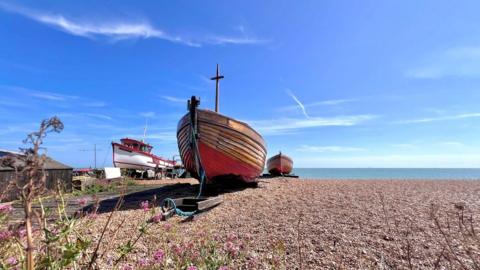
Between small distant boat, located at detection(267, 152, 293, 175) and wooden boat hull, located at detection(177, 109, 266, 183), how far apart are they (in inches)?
576

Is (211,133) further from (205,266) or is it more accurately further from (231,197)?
(205,266)

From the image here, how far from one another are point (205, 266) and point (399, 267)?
2.49m

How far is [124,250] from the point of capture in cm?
158

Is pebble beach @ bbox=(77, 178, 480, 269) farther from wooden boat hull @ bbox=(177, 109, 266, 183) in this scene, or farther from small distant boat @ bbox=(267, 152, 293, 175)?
small distant boat @ bbox=(267, 152, 293, 175)

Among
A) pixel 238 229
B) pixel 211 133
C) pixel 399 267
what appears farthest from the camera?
pixel 211 133

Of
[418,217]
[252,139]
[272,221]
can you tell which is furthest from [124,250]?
[252,139]

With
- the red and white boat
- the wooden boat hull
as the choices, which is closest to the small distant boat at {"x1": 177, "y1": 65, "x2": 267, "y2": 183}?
the wooden boat hull

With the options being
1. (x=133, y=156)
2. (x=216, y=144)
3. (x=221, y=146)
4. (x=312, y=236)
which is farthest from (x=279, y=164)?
(x=312, y=236)

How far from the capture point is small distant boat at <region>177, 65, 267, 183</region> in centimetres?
948

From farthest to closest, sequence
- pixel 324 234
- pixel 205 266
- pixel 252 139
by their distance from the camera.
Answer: pixel 252 139 < pixel 324 234 < pixel 205 266

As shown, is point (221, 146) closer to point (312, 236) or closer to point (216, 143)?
point (216, 143)

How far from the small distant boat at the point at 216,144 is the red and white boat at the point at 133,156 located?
1549 cm

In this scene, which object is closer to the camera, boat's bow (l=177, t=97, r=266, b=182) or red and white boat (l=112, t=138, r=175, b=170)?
boat's bow (l=177, t=97, r=266, b=182)

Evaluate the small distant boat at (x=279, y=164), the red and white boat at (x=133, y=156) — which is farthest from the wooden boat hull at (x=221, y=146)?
the red and white boat at (x=133, y=156)
